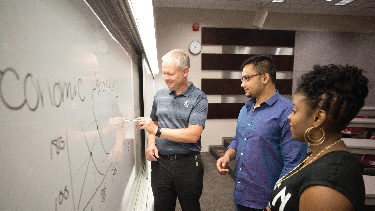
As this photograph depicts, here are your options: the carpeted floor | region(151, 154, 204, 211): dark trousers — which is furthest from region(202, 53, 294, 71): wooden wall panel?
region(151, 154, 204, 211): dark trousers

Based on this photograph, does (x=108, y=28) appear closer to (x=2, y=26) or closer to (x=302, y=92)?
(x=2, y=26)

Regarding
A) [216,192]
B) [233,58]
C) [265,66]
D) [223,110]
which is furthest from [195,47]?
[265,66]

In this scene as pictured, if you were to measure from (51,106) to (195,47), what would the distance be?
14.4ft

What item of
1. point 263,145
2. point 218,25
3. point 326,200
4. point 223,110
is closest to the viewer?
point 326,200

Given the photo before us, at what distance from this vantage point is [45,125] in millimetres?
344

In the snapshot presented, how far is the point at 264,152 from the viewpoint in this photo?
49.1 inches

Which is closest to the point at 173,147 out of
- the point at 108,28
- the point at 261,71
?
the point at 261,71

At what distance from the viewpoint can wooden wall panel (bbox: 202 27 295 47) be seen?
4504 millimetres

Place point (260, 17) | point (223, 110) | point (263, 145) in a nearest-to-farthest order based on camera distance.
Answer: point (263, 145)
point (260, 17)
point (223, 110)

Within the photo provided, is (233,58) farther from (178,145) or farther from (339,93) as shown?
(339,93)

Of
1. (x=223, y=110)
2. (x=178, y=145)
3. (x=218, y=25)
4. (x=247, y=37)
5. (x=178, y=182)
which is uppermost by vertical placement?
(x=218, y=25)

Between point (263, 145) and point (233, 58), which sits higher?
point (233, 58)

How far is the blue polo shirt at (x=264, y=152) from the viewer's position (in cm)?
121

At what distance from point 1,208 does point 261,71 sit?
1.38 meters
